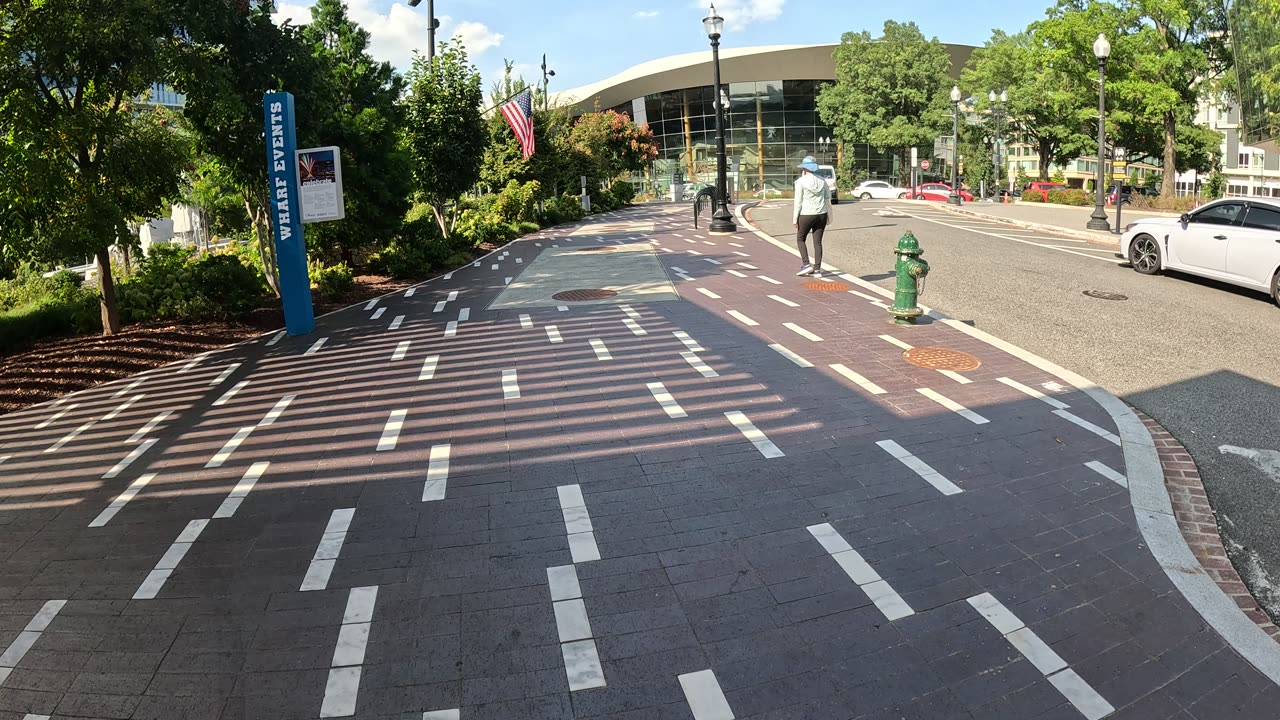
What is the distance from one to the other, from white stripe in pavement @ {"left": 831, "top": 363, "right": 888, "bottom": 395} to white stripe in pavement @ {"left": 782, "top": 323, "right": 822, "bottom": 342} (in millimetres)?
1281

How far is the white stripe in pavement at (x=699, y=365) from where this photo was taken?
8.33 m

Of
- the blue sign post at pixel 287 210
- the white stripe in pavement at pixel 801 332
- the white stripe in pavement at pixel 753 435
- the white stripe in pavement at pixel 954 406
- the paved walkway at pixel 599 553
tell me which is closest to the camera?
the paved walkway at pixel 599 553

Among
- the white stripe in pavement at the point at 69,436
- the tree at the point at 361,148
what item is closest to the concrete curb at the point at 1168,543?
the white stripe in pavement at the point at 69,436

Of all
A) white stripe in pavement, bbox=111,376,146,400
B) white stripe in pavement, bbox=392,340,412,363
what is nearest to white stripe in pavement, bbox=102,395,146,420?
white stripe in pavement, bbox=111,376,146,400

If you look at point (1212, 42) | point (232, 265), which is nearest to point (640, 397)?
point (232, 265)

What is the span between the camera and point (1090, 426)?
6.66 metres

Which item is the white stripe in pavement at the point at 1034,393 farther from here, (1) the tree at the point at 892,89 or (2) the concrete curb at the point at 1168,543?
(1) the tree at the point at 892,89

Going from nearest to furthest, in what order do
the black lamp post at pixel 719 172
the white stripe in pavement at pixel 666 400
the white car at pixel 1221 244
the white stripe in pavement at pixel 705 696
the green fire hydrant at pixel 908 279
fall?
the white stripe in pavement at pixel 705 696 < the white stripe in pavement at pixel 666 400 < the green fire hydrant at pixel 908 279 < the white car at pixel 1221 244 < the black lamp post at pixel 719 172

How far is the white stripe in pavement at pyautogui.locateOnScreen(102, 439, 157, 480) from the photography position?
6.37m

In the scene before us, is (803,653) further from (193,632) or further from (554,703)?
(193,632)

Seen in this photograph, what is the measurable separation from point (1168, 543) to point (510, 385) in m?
5.79

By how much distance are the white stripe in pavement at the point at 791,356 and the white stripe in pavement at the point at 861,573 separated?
3.80m

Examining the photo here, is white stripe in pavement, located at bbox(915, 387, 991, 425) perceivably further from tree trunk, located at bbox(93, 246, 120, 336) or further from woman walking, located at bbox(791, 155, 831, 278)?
tree trunk, located at bbox(93, 246, 120, 336)

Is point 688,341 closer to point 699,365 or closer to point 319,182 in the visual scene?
point 699,365
